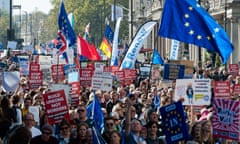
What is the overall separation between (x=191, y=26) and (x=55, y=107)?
12.5 ft

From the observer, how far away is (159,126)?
46.7 ft

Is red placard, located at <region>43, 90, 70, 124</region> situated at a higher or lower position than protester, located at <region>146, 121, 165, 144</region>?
higher

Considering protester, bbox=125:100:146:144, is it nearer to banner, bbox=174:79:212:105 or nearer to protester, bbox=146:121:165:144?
protester, bbox=146:121:165:144

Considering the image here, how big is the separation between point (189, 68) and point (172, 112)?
11.5 m

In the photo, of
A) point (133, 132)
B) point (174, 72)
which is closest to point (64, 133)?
point (133, 132)

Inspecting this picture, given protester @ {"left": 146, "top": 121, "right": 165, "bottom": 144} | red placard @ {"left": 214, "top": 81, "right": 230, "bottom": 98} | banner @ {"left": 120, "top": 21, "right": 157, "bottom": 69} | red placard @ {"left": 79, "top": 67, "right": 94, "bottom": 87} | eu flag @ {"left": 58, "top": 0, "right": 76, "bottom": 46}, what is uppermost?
eu flag @ {"left": 58, "top": 0, "right": 76, "bottom": 46}

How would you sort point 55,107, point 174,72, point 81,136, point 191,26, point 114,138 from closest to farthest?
point 114,138, point 81,136, point 55,107, point 191,26, point 174,72

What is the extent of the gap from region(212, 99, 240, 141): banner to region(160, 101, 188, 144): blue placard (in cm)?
53

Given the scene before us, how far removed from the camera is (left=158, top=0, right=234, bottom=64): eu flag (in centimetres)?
1655

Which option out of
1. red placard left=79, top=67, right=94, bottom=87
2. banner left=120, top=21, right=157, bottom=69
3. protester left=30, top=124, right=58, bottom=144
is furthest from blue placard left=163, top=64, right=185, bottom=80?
protester left=30, top=124, right=58, bottom=144

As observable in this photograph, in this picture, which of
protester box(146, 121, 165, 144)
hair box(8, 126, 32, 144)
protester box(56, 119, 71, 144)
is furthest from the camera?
protester box(146, 121, 165, 144)

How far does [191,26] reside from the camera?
1694cm

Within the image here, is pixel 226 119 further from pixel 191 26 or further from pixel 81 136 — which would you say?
pixel 191 26

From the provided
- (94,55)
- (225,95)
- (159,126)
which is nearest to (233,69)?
(94,55)
